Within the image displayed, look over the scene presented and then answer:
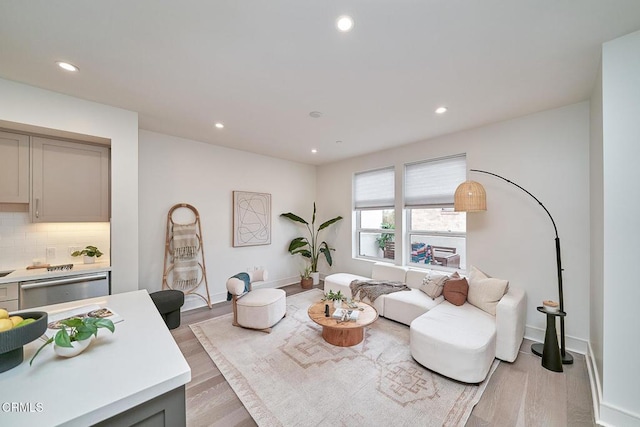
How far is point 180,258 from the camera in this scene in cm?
364

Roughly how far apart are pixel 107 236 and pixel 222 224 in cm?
154

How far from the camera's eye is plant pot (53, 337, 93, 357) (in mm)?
964

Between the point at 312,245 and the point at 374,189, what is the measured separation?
1.92 meters

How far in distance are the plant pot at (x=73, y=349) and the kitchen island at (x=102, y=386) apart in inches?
0.9

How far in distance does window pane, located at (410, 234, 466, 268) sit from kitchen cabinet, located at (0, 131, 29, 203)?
498 cm

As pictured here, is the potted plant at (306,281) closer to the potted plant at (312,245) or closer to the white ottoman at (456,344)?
the potted plant at (312,245)

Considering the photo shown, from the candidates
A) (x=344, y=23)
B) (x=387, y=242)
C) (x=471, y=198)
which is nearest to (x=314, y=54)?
(x=344, y=23)

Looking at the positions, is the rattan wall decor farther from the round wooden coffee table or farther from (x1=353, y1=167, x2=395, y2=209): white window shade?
(x1=353, y1=167, x2=395, y2=209): white window shade

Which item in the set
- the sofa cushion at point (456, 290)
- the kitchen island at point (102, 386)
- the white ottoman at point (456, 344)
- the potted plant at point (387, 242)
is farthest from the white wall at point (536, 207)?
the kitchen island at point (102, 386)

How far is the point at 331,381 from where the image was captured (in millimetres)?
2129

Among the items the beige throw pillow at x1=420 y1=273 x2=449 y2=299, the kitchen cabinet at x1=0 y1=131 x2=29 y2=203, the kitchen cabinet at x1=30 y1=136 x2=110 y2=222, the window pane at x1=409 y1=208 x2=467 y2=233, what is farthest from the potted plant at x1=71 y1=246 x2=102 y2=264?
the window pane at x1=409 y1=208 x2=467 y2=233

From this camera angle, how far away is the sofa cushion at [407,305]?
3.03m

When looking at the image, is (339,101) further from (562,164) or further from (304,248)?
(304,248)

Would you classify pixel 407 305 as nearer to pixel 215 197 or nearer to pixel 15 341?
pixel 15 341
